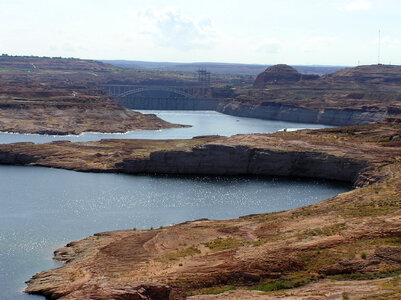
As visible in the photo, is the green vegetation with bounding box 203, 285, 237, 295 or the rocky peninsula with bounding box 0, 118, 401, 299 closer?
the rocky peninsula with bounding box 0, 118, 401, 299

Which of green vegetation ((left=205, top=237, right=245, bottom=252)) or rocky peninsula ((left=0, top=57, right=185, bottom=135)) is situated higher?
green vegetation ((left=205, top=237, right=245, bottom=252))

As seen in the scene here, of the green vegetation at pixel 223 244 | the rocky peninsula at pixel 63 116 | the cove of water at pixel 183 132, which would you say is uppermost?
the green vegetation at pixel 223 244

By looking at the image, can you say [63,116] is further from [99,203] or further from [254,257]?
[254,257]

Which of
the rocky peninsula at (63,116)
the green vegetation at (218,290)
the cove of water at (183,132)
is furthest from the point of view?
the rocky peninsula at (63,116)

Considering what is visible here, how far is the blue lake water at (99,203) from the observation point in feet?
179

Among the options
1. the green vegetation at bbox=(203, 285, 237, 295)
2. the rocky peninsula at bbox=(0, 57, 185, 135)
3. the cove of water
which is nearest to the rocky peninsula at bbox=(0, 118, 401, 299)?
the green vegetation at bbox=(203, 285, 237, 295)

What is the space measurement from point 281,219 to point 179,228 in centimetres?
866

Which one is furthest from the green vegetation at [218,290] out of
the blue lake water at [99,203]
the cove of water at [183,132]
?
the cove of water at [183,132]

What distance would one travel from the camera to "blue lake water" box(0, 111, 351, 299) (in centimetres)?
5444

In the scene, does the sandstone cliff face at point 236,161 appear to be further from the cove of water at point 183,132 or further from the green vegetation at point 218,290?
the green vegetation at point 218,290

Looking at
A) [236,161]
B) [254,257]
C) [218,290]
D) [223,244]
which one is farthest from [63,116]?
[218,290]

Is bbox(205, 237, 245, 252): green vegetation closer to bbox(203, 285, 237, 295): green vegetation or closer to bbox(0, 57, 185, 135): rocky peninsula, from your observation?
bbox(203, 285, 237, 295): green vegetation

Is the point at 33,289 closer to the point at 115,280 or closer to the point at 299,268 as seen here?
the point at 115,280

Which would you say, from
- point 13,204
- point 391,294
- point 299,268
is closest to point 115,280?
point 299,268
